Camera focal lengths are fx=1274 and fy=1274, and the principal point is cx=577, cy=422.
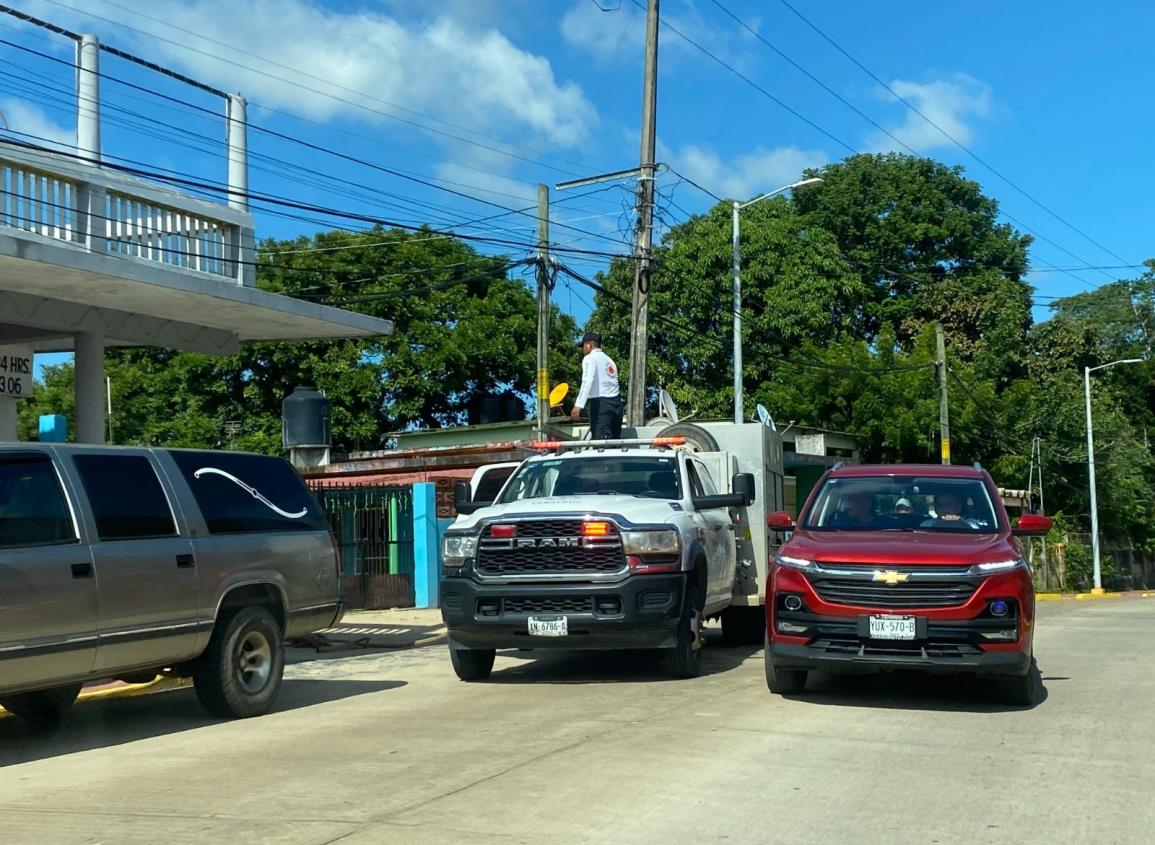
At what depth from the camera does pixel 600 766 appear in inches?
290

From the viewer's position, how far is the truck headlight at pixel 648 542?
10438mm

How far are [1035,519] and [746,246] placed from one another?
33609 mm

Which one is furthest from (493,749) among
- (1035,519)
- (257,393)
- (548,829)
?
(257,393)

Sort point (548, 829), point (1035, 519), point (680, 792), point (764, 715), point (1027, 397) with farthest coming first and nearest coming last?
point (1027, 397) < point (1035, 519) < point (764, 715) < point (680, 792) < point (548, 829)

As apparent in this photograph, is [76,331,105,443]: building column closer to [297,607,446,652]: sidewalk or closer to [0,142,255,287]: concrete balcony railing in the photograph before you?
[0,142,255,287]: concrete balcony railing

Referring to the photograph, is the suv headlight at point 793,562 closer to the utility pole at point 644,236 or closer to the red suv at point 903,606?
the red suv at point 903,606

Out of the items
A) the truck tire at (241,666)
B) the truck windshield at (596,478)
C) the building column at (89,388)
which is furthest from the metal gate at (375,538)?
the truck tire at (241,666)

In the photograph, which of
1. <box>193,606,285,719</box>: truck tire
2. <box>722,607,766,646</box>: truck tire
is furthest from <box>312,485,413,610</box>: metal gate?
<box>193,606,285,719</box>: truck tire

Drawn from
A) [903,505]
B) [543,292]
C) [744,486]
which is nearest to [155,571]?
[744,486]

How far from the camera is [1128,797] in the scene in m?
6.75

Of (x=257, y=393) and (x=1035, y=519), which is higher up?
(x=257, y=393)

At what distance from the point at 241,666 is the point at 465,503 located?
104 inches

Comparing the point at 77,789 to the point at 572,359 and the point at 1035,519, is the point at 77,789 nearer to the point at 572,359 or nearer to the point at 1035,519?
the point at 1035,519

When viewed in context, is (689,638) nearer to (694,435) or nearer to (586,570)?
(586,570)
